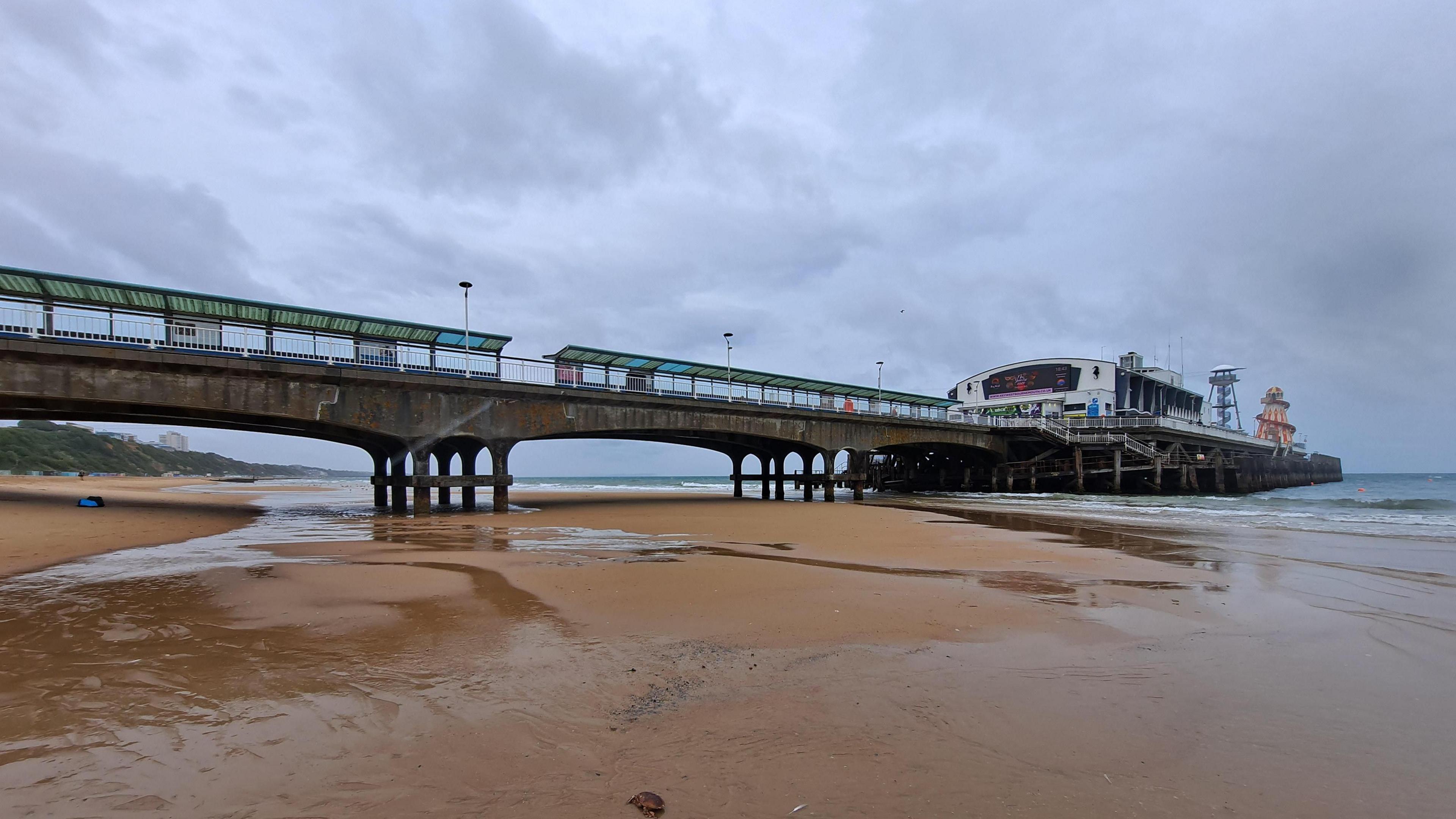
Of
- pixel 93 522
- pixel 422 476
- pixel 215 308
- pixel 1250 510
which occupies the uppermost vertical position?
pixel 215 308

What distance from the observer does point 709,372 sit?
31016 mm

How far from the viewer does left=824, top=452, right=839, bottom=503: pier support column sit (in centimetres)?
3189

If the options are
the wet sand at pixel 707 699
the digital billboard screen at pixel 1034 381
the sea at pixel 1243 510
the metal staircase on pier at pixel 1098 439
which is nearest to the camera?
the wet sand at pixel 707 699

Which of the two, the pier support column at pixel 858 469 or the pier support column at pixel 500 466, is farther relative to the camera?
the pier support column at pixel 858 469

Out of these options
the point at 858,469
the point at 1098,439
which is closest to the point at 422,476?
the point at 858,469

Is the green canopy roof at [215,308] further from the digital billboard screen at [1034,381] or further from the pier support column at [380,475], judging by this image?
the digital billboard screen at [1034,381]

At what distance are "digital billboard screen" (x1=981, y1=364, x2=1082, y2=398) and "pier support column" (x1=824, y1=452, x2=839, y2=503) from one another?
32.5 m

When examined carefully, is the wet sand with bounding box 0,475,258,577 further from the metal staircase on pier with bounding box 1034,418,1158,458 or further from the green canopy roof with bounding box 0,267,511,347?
the metal staircase on pier with bounding box 1034,418,1158,458

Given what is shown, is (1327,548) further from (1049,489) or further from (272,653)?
(1049,489)

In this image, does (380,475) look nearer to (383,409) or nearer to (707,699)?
(383,409)

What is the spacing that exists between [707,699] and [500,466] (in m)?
19.3

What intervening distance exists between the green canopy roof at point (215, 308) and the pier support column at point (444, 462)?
6914 millimetres

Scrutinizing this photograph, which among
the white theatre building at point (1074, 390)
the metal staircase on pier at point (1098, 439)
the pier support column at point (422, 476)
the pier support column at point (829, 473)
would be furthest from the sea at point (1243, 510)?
the pier support column at point (422, 476)

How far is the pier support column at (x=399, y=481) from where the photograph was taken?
72.1ft
